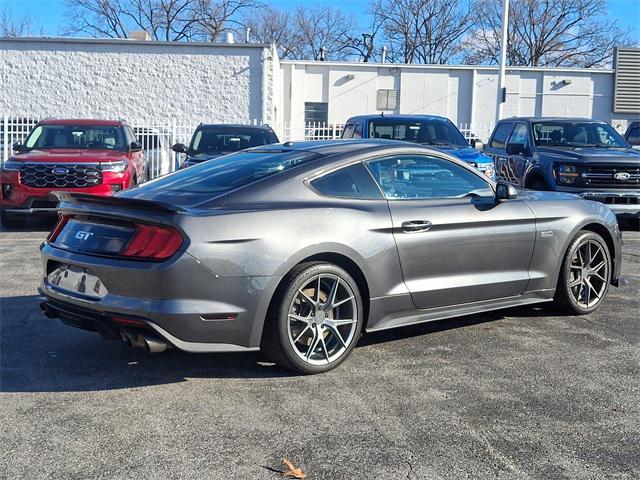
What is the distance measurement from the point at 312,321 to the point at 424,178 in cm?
150

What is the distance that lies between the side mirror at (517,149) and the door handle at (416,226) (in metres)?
7.39

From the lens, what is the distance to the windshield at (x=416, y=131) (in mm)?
11680

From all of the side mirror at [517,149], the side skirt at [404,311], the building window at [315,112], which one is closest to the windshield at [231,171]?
the side skirt at [404,311]

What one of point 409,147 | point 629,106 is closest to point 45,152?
point 409,147

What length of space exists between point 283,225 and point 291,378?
3.23ft

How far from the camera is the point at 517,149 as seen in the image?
471 inches

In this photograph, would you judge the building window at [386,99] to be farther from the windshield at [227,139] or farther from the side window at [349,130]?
the windshield at [227,139]

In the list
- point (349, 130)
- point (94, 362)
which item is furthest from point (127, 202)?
point (349, 130)

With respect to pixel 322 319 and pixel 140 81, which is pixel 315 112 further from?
pixel 322 319

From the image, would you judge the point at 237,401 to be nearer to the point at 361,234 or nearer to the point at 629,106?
the point at 361,234

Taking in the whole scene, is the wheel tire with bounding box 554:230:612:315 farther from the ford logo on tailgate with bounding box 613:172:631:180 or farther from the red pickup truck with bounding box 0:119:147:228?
the red pickup truck with bounding box 0:119:147:228

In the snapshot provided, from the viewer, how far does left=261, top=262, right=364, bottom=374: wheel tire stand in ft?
14.6

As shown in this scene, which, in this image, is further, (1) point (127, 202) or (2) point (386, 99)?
(2) point (386, 99)

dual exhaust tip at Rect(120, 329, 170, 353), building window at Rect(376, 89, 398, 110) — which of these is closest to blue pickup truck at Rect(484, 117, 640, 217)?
dual exhaust tip at Rect(120, 329, 170, 353)
